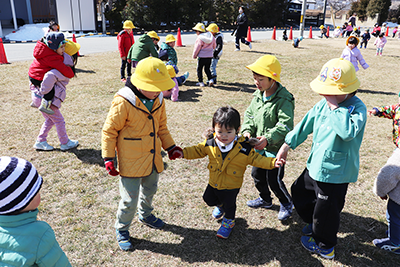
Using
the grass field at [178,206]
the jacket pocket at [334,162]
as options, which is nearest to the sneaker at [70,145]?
the grass field at [178,206]

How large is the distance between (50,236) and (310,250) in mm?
2438

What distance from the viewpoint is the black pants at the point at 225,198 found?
3125mm

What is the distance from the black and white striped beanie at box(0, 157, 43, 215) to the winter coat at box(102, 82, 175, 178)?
0.97 m

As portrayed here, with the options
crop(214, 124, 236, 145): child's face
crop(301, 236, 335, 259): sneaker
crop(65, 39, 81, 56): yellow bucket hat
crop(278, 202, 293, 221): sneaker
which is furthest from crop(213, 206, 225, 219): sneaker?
crop(65, 39, 81, 56): yellow bucket hat

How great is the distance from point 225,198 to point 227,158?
454 mm

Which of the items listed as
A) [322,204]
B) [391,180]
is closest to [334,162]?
[322,204]

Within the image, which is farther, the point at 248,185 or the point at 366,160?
the point at 366,160

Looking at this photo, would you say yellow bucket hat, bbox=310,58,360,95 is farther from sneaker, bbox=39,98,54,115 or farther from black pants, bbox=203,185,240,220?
sneaker, bbox=39,98,54,115

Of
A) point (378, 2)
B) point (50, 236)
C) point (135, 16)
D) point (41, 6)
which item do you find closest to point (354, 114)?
point (50, 236)

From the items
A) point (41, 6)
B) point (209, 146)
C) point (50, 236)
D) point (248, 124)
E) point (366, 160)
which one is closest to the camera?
point (50, 236)

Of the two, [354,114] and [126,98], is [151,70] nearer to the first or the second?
[126,98]

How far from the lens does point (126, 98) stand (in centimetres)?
270

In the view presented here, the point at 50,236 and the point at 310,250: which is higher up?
the point at 50,236

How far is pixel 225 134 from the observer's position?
2.84 m
